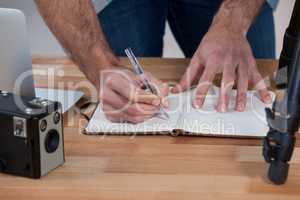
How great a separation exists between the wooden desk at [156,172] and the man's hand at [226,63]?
0.12 m

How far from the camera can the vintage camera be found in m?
0.72

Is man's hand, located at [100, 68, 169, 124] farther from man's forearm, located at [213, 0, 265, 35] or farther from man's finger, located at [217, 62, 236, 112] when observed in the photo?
man's forearm, located at [213, 0, 265, 35]

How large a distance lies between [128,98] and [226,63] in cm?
21

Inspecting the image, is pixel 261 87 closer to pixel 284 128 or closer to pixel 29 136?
pixel 284 128

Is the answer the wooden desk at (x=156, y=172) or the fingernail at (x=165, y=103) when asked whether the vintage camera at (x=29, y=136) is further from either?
the fingernail at (x=165, y=103)

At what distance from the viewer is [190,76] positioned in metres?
1.03

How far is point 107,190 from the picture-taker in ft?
2.36

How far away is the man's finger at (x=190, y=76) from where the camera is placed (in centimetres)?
103

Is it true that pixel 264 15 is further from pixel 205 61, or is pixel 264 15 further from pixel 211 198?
pixel 211 198

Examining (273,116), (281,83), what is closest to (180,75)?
(281,83)

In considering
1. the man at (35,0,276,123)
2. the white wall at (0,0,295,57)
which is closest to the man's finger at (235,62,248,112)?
the man at (35,0,276,123)

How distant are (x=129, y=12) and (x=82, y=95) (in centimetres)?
36

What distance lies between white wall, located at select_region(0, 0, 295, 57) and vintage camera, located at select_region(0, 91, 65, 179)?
1283mm

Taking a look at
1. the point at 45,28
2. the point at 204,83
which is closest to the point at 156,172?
the point at 204,83
